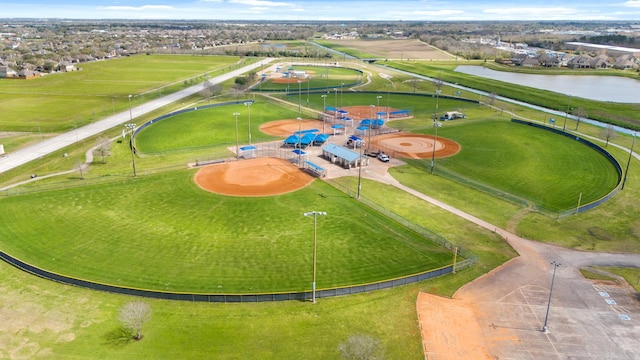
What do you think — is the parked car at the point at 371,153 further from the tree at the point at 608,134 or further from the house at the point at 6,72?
the house at the point at 6,72

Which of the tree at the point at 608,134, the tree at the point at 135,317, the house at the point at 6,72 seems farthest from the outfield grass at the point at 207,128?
the house at the point at 6,72

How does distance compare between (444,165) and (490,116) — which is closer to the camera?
(444,165)

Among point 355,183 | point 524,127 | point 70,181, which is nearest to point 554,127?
point 524,127

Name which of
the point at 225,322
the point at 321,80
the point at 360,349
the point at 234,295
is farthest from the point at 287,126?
the point at 360,349

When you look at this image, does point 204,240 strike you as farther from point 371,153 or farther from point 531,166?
point 531,166

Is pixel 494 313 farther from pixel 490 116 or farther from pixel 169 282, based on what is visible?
pixel 490 116

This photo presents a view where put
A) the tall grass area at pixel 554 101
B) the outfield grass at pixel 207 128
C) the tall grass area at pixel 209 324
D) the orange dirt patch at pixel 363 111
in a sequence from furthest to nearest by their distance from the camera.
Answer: the tall grass area at pixel 554 101 < the orange dirt patch at pixel 363 111 < the outfield grass at pixel 207 128 < the tall grass area at pixel 209 324
